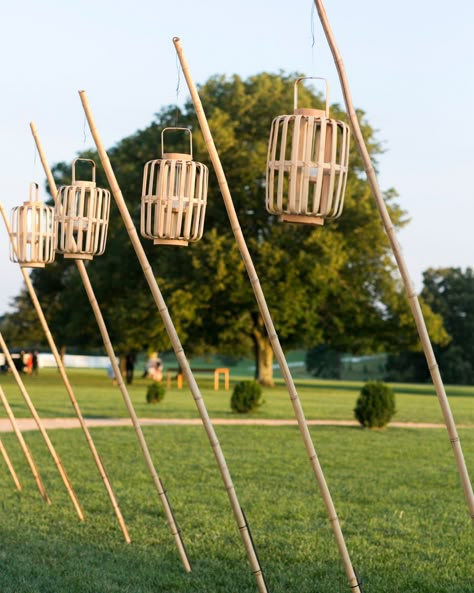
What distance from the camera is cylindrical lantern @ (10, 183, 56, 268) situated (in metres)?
8.06

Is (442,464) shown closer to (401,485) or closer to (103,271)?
(401,485)

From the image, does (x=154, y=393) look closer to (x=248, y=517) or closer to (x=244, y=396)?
(x=244, y=396)

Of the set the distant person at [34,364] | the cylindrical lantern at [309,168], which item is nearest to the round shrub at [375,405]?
the cylindrical lantern at [309,168]

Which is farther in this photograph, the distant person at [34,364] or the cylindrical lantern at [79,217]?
the distant person at [34,364]

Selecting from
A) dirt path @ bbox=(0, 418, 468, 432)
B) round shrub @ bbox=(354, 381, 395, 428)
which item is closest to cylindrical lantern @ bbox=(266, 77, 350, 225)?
dirt path @ bbox=(0, 418, 468, 432)

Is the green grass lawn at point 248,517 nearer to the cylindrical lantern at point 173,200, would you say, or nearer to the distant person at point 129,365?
the cylindrical lantern at point 173,200

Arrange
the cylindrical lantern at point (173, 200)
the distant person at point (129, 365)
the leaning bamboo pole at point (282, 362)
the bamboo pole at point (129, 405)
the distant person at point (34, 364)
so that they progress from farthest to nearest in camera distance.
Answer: the distant person at point (34, 364), the distant person at point (129, 365), the bamboo pole at point (129, 405), the cylindrical lantern at point (173, 200), the leaning bamboo pole at point (282, 362)

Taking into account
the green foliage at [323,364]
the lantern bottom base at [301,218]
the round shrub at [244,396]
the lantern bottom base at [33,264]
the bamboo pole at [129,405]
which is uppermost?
the lantern bottom base at [301,218]

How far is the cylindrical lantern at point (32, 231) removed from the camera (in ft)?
26.5

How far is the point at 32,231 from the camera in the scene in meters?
8.09

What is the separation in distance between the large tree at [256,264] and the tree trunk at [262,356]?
0.06 metres

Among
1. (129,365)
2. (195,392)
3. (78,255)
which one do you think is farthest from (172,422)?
(129,365)

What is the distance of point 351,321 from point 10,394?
46.2 feet

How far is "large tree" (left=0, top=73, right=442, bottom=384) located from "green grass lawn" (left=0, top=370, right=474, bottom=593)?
1850 cm
